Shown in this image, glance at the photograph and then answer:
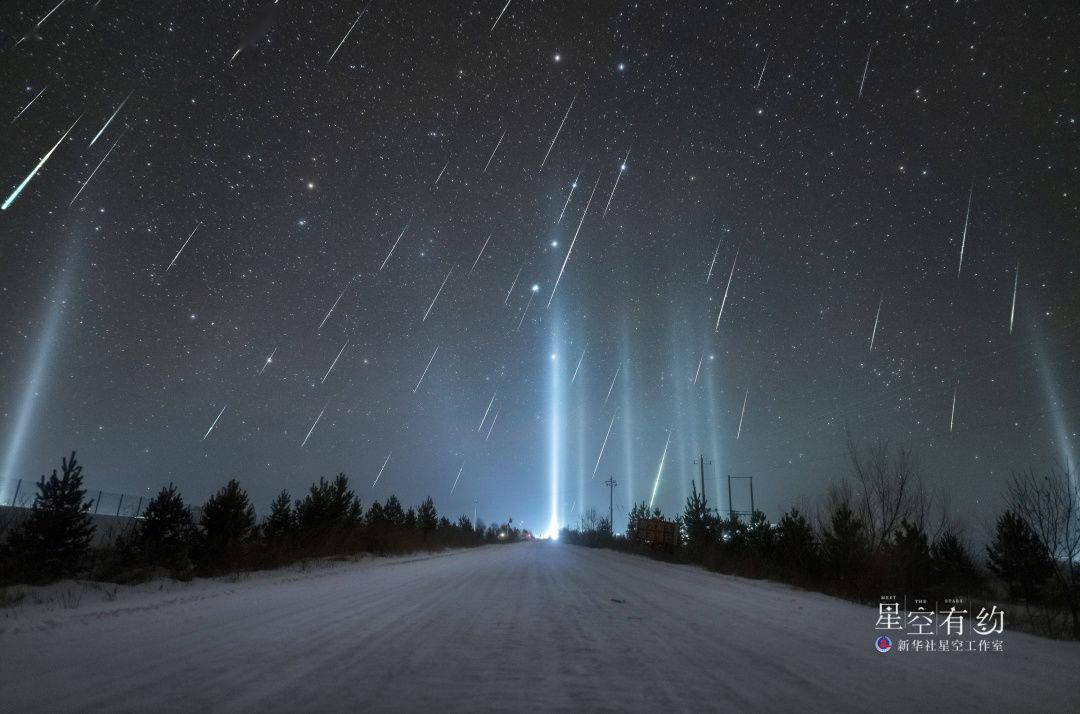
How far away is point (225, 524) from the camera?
48.9 feet

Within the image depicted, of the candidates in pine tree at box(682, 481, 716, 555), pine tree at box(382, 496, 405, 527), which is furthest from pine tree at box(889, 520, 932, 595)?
pine tree at box(382, 496, 405, 527)

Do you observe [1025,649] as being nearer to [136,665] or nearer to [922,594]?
[922,594]

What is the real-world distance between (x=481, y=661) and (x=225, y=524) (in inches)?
560

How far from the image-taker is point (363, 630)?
542 cm

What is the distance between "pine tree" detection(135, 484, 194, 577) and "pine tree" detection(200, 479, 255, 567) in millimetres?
Result: 489

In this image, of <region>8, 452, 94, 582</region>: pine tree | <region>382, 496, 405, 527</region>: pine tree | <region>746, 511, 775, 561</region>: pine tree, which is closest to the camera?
<region>8, 452, 94, 582</region>: pine tree

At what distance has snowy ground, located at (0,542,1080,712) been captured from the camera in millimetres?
3281

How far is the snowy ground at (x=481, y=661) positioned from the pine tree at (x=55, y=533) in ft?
15.9

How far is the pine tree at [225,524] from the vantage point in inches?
563

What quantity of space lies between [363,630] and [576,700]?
317cm

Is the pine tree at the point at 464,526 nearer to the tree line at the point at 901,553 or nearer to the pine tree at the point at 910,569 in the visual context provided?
the tree line at the point at 901,553

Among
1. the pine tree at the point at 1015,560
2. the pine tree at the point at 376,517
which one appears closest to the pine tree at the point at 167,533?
the pine tree at the point at 376,517

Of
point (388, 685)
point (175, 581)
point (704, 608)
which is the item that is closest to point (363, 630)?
point (388, 685)

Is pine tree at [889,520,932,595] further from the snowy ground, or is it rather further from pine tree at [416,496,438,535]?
pine tree at [416,496,438,535]
